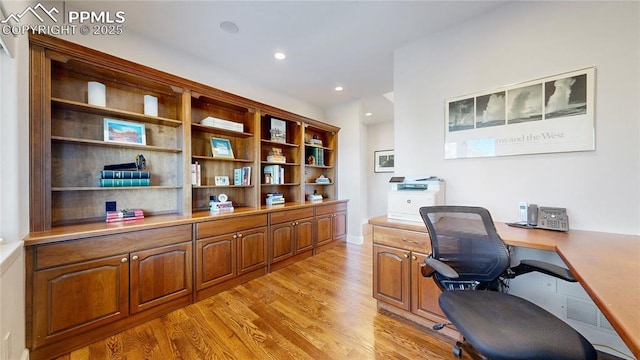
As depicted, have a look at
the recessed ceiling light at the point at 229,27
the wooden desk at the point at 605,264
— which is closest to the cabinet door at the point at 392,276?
the wooden desk at the point at 605,264

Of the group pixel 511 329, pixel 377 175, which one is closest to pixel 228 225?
pixel 511 329

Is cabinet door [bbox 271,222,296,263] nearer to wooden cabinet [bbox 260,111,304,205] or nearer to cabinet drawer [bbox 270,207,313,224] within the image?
cabinet drawer [bbox 270,207,313,224]

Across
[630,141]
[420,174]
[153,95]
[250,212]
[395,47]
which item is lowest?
[250,212]

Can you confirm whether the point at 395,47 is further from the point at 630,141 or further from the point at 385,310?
the point at 385,310

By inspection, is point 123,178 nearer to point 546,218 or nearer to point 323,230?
point 323,230

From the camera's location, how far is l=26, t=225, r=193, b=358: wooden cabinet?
1.47 m

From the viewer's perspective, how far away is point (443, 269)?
1.32 meters

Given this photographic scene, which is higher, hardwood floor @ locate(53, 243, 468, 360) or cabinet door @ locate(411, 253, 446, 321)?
cabinet door @ locate(411, 253, 446, 321)

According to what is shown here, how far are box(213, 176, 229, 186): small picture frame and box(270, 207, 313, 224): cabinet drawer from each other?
0.72 meters

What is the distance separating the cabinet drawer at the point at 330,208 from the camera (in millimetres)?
3680

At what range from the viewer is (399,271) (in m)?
1.94

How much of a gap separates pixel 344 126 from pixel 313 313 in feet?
10.7

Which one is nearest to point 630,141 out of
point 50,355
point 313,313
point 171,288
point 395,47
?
point 395,47

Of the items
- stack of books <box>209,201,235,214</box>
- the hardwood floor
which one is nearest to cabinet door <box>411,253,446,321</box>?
the hardwood floor
